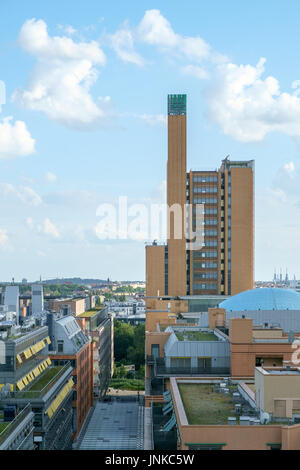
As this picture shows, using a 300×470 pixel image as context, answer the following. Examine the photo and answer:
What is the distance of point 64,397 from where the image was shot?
5072 cm

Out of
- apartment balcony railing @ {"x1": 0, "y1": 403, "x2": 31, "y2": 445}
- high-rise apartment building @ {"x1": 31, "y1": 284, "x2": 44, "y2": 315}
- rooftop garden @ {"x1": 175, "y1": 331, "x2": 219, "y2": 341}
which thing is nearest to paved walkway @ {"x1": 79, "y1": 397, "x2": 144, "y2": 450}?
rooftop garden @ {"x1": 175, "y1": 331, "x2": 219, "y2": 341}

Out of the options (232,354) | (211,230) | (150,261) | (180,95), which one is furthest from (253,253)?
(232,354)

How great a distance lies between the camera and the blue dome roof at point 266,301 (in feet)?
208

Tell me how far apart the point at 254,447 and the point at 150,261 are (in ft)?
250

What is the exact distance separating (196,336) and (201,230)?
172 feet

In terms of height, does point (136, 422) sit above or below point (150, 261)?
below

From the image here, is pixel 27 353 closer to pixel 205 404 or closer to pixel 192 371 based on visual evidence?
pixel 192 371

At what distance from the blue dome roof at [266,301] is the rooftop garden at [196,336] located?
12240 mm

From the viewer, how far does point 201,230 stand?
333 feet

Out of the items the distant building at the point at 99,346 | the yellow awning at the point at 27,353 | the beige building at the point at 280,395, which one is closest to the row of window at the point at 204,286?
the distant building at the point at 99,346

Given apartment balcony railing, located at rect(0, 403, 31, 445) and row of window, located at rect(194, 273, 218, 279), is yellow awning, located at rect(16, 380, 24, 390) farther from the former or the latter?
row of window, located at rect(194, 273, 218, 279)

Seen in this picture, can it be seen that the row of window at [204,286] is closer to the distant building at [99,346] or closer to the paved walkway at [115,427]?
the distant building at [99,346]
